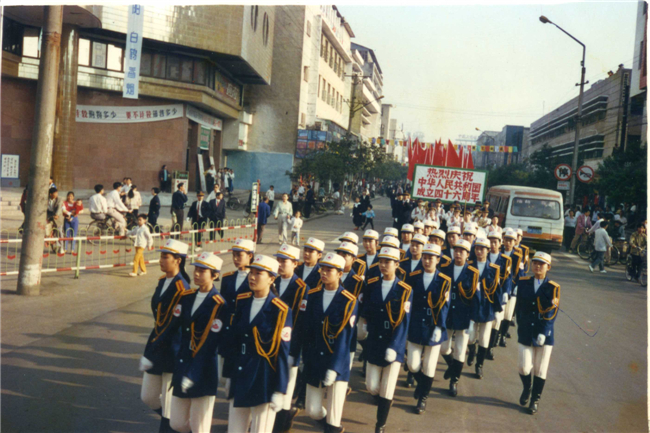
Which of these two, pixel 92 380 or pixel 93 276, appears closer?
pixel 92 380

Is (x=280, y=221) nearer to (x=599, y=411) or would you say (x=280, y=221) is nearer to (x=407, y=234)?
(x=407, y=234)

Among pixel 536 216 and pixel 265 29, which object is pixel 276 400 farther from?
pixel 265 29

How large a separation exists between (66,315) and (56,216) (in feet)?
16.2

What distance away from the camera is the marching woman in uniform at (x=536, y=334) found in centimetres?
604

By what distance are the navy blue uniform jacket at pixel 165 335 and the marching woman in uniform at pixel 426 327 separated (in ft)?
8.31

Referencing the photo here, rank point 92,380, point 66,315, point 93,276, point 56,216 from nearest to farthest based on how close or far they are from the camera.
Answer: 1. point 92,380
2. point 66,315
3. point 93,276
4. point 56,216

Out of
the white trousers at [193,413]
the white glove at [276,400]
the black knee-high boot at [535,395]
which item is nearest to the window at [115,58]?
the white trousers at [193,413]

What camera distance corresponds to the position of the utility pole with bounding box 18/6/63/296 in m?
9.05

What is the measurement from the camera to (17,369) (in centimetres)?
616

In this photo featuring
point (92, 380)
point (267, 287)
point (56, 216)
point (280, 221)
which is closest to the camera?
point (267, 287)

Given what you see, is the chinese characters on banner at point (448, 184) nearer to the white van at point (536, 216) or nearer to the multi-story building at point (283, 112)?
the white van at point (536, 216)

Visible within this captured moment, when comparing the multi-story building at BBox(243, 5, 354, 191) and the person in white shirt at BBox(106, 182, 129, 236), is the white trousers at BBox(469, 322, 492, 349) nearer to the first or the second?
the person in white shirt at BBox(106, 182, 129, 236)

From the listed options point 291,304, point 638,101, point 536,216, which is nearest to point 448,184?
point 536,216

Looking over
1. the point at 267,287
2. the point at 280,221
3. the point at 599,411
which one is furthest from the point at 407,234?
the point at 280,221
